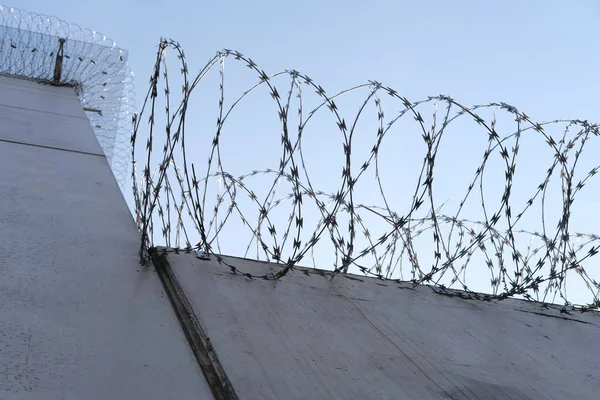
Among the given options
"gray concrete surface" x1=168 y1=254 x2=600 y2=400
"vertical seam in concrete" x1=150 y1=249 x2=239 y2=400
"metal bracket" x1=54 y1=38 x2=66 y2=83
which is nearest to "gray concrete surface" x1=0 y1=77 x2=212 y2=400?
"vertical seam in concrete" x1=150 y1=249 x2=239 y2=400

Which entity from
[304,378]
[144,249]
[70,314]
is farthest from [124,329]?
[144,249]

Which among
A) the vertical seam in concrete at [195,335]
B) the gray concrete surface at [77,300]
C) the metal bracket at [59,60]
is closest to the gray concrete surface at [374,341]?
the vertical seam in concrete at [195,335]

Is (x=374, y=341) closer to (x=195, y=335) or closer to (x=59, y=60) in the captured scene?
(x=195, y=335)

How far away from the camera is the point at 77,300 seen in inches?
122

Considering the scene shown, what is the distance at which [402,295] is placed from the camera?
15.1 feet

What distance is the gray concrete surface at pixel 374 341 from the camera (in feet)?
9.70

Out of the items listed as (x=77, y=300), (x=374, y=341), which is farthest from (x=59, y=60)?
(x=374, y=341)

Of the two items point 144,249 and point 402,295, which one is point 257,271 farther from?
point 402,295

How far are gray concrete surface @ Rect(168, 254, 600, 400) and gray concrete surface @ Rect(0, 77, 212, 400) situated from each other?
256 millimetres

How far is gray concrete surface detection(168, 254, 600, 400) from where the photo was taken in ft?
9.70

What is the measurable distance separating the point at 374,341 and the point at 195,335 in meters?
0.98

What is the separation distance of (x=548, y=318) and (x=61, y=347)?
3659 millimetres

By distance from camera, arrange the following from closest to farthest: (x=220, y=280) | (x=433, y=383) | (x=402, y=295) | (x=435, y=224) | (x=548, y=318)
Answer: (x=433, y=383) < (x=220, y=280) < (x=435, y=224) < (x=402, y=295) < (x=548, y=318)

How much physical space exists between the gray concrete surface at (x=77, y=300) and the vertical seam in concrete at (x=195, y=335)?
0.04m
